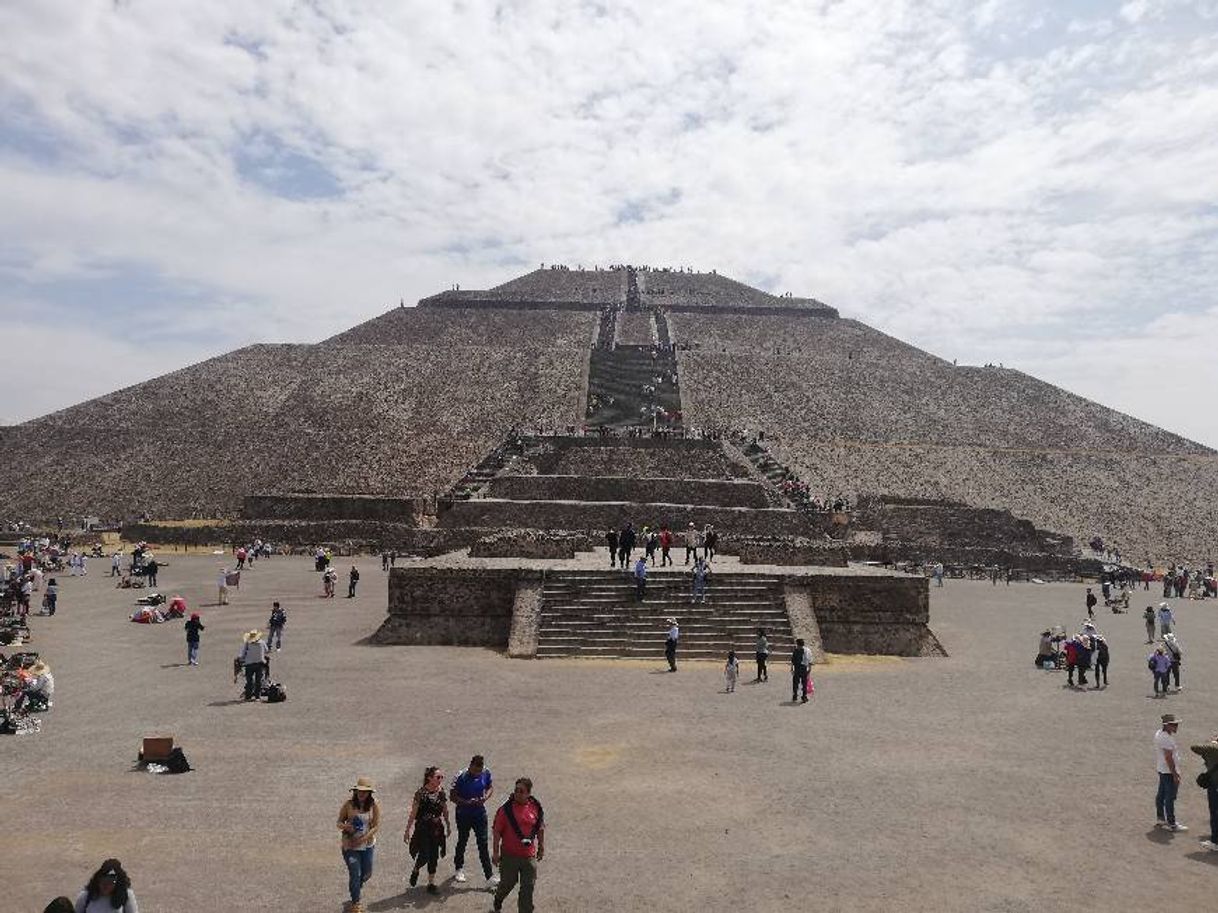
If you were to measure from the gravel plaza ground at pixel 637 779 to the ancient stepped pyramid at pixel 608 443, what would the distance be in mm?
8775

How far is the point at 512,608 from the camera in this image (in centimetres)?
1561

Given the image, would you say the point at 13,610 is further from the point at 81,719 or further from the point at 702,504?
the point at 702,504

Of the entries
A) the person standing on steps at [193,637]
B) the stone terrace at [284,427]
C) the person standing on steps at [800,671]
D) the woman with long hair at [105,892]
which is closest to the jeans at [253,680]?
the person standing on steps at [193,637]

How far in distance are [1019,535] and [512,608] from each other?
23028 millimetres

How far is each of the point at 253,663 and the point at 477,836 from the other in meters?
5.75

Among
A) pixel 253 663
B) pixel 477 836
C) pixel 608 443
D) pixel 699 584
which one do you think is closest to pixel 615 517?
pixel 608 443

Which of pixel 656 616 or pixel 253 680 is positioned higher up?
pixel 656 616

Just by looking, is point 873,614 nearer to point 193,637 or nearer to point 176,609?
point 193,637

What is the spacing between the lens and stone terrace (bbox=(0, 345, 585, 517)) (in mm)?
38750

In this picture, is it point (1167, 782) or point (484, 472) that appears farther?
point (484, 472)

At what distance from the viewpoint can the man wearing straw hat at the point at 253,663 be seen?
36.8ft

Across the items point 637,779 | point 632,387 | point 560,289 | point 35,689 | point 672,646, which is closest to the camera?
point 637,779

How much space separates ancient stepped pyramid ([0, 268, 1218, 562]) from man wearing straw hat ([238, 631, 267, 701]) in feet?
29.9

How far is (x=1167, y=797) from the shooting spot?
7.60m
